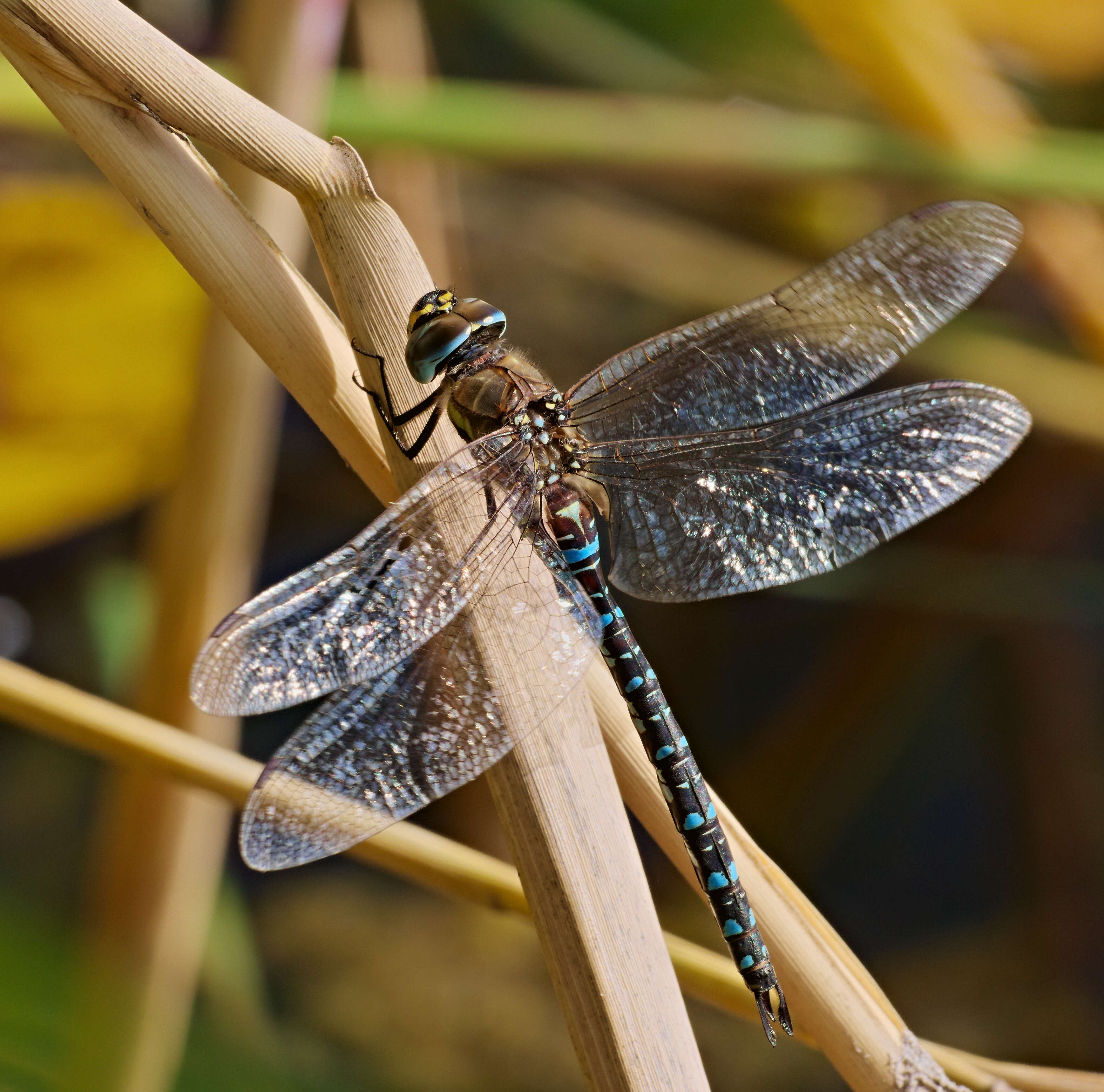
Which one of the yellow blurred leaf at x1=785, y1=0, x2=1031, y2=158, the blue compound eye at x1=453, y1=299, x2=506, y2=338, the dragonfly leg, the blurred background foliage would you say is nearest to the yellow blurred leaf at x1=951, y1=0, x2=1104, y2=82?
the blurred background foliage

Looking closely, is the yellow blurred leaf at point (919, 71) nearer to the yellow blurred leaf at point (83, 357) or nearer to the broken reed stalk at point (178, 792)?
the broken reed stalk at point (178, 792)

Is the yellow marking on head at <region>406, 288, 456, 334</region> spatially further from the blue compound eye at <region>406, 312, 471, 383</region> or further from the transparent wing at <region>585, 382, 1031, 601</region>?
the transparent wing at <region>585, 382, 1031, 601</region>

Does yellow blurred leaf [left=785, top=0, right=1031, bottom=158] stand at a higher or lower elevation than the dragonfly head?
higher

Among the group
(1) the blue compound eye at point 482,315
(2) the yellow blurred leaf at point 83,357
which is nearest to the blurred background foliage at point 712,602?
(2) the yellow blurred leaf at point 83,357

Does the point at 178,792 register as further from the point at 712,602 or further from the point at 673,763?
the point at 712,602

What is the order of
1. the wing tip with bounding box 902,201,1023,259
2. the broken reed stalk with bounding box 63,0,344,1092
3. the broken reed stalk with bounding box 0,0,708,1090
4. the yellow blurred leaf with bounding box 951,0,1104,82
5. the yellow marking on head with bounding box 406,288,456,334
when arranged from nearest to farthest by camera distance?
the broken reed stalk with bounding box 0,0,708,1090 → the yellow marking on head with bounding box 406,288,456,334 → the wing tip with bounding box 902,201,1023,259 → the broken reed stalk with bounding box 63,0,344,1092 → the yellow blurred leaf with bounding box 951,0,1104,82

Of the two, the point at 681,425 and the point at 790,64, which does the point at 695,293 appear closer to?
the point at 790,64
